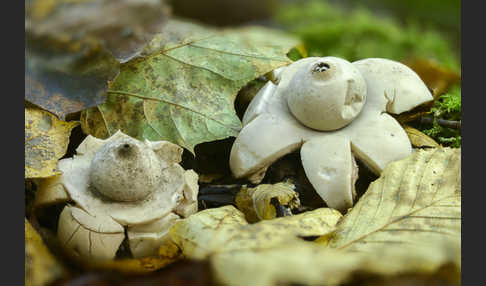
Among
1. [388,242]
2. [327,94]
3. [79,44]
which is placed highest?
[79,44]

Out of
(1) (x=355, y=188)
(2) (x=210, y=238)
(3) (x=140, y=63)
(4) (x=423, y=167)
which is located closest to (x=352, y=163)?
(1) (x=355, y=188)

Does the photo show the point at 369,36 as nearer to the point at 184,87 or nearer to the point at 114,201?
the point at 184,87

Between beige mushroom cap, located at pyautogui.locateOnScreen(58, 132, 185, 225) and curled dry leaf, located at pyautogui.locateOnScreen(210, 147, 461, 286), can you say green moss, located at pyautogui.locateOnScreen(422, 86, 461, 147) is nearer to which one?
curled dry leaf, located at pyautogui.locateOnScreen(210, 147, 461, 286)

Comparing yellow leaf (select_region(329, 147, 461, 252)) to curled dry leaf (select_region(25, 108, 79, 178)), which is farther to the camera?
curled dry leaf (select_region(25, 108, 79, 178))

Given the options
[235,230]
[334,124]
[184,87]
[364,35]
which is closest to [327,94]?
[334,124]

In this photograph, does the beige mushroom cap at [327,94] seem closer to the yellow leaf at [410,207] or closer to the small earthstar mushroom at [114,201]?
the yellow leaf at [410,207]

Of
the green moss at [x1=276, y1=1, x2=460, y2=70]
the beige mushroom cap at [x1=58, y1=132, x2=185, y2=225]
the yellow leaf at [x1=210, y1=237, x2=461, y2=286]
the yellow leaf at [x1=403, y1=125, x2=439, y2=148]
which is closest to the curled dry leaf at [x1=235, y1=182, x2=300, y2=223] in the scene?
the beige mushroom cap at [x1=58, y1=132, x2=185, y2=225]

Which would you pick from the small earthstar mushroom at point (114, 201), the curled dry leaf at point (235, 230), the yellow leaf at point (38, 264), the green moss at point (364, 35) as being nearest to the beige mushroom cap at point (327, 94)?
the curled dry leaf at point (235, 230)
